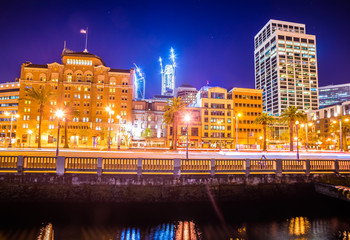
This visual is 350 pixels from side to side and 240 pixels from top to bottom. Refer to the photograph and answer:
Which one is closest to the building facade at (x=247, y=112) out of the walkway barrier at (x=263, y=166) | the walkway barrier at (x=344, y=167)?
the walkway barrier at (x=344, y=167)

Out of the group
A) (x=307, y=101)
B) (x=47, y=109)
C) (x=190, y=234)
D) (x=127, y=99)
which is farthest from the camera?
(x=307, y=101)

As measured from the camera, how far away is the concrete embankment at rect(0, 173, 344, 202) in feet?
52.2

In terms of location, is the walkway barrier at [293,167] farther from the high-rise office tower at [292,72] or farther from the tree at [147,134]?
the high-rise office tower at [292,72]

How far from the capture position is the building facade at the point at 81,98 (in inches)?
3418

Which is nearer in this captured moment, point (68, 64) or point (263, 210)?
point (263, 210)

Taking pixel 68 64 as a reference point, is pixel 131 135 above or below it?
below

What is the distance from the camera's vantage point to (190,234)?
12.9 meters

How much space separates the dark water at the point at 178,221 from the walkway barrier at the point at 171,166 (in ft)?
8.55

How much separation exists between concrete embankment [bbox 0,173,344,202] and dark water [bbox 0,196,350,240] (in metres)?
0.60

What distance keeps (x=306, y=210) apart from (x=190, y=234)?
35.8 ft

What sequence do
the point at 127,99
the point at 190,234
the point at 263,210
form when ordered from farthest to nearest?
the point at 127,99
the point at 263,210
the point at 190,234

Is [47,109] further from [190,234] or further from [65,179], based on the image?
[190,234]

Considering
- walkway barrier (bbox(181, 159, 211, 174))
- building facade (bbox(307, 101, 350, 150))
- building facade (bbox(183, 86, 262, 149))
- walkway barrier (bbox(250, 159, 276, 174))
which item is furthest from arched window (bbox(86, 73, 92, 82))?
building facade (bbox(307, 101, 350, 150))

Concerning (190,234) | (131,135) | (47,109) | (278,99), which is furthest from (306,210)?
(278,99)
